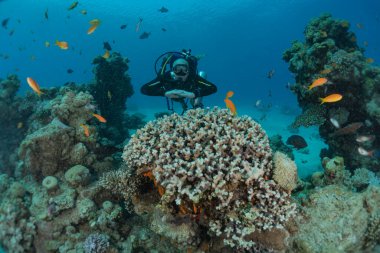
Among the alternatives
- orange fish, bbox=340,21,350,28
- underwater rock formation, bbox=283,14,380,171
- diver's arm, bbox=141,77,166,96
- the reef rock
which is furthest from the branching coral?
the reef rock

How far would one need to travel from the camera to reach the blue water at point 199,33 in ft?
189

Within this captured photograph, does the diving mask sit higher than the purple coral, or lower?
higher

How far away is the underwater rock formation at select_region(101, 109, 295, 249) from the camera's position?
11.6 feet

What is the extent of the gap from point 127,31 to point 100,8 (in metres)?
34.4

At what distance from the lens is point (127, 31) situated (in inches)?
3935

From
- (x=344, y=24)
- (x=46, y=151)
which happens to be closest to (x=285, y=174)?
(x=46, y=151)

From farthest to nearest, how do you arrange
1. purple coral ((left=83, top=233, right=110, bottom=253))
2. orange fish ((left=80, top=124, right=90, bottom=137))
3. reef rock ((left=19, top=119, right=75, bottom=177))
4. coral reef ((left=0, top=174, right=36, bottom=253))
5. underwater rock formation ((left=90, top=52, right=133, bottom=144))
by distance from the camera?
underwater rock formation ((left=90, top=52, right=133, bottom=144)), orange fish ((left=80, top=124, right=90, bottom=137)), reef rock ((left=19, top=119, right=75, bottom=177)), coral reef ((left=0, top=174, right=36, bottom=253)), purple coral ((left=83, top=233, right=110, bottom=253))

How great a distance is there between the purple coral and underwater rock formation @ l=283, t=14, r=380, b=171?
6.16 metres

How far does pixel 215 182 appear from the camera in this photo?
3.45 m

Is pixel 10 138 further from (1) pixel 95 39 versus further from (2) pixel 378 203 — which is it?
(1) pixel 95 39

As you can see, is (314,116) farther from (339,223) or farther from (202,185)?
(202,185)

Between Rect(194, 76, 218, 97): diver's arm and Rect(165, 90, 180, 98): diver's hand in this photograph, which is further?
Rect(194, 76, 218, 97): diver's arm

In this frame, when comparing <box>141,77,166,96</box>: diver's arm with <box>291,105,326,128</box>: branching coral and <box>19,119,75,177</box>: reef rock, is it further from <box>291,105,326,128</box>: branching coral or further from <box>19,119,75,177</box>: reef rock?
<box>291,105,326,128</box>: branching coral

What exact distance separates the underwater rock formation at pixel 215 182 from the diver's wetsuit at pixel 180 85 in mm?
3484
